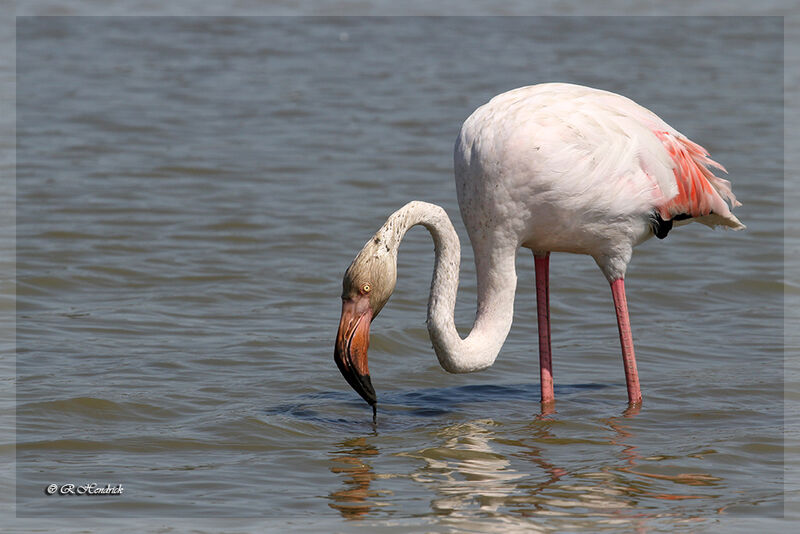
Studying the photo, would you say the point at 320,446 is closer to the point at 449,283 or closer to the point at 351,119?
the point at 449,283

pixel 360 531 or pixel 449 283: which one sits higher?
pixel 449 283

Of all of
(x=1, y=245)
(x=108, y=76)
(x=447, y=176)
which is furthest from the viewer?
(x=108, y=76)

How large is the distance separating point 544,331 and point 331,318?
2.07m

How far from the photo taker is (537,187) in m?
6.48

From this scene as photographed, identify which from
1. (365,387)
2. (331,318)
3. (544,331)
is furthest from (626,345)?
(331,318)

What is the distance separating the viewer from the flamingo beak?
612 cm

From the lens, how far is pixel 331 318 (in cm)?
893

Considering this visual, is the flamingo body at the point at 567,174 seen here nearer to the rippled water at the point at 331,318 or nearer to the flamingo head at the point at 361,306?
the flamingo head at the point at 361,306

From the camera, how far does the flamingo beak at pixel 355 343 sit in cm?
612

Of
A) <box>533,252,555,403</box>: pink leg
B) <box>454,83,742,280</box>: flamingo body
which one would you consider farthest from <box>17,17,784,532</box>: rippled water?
<box>454,83,742,280</box>: flamingo body

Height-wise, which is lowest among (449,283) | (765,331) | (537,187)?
(765,331)

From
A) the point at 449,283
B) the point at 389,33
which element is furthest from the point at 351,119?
the point at 449,283

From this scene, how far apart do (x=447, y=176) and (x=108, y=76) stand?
6.22 meters

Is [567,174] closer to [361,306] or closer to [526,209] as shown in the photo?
[526,209]
